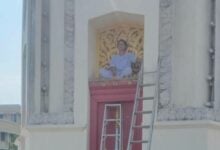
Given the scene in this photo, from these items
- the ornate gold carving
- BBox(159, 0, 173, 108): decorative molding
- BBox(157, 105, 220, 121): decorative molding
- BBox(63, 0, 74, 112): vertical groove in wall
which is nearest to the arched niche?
the ornate gold carving

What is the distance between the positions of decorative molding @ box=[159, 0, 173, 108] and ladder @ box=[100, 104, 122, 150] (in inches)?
46.9

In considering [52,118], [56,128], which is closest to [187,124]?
[56,128]

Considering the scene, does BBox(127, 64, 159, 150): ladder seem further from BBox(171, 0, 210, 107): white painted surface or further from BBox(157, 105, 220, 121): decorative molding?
BBox(171, 0, 210, 107): white painted surface

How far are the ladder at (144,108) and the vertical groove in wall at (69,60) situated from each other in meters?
1.57

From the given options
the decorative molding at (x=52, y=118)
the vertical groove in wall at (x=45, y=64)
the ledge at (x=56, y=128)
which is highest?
the vertical groove in wall at (x=45, y=64)

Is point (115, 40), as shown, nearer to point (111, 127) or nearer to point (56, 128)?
point (111, 127)

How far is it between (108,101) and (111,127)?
0.53 meters

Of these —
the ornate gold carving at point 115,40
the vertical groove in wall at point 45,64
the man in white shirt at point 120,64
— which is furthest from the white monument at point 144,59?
the man in white shirt at point 120,64

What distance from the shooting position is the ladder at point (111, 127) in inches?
555

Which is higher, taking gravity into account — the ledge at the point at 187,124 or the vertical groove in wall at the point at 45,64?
the vertical groove in wall at the point at 45,64

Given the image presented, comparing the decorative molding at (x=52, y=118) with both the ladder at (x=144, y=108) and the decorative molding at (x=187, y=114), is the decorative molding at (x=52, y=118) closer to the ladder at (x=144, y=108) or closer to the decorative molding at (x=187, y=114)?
the ladder at (x=144, y=108)

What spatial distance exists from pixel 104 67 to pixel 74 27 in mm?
1044

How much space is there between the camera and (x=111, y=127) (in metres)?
14.3

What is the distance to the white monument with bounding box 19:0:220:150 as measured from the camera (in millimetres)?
13047
